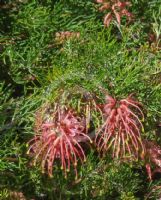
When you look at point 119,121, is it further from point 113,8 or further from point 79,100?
point 113,8

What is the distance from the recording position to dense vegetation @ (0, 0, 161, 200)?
1256 millimetres

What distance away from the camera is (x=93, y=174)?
5.48ft

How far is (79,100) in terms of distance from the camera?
123cm

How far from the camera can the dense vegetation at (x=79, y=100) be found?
126 centimetres

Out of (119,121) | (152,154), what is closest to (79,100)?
(119,121)

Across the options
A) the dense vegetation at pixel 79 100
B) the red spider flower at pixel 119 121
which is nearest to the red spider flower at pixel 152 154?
the dense vegetation at pixel 79 100

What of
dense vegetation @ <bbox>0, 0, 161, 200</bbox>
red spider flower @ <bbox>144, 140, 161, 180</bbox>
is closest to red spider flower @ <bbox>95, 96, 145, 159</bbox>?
dense vegetation @ <bbox>0, 0, 161, 200</bbox>

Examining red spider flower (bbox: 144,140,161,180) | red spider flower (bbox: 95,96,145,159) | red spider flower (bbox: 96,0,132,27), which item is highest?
red spider flower (bbox: 96,0,132,27)

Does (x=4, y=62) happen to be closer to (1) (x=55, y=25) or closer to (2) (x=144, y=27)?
(1) (x=55, y=25)

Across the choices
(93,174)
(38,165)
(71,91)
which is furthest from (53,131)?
(93,174)

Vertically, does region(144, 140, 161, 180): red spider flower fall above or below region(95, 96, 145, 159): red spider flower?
below

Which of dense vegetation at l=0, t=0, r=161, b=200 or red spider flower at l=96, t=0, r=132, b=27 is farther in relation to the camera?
red spider flower at l=96, t=0, r=132, b=27

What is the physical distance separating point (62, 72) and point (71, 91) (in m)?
0.08

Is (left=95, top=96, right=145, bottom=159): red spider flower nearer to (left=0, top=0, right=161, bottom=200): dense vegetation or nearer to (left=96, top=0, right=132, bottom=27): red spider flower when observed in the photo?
(left=0, top=0, right=161, bottom=200): dense vegetation
